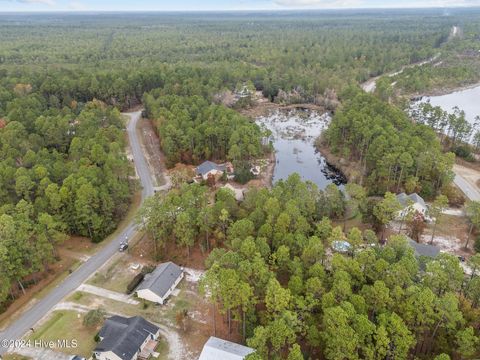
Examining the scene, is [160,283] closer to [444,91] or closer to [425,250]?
[425,250]

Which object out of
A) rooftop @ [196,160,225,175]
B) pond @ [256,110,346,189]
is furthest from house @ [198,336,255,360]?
pond @ [256,110,346,189]

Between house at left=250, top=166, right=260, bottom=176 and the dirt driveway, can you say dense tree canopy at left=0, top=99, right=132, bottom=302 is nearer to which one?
house at left=250, top=166, right=260, bottom=176

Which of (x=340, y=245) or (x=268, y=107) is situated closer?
(x=340, y=245)

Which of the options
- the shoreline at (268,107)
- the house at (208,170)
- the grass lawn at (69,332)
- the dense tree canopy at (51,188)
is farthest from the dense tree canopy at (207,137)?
the grass lawn at (69,332)

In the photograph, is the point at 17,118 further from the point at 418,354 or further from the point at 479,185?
the point at 479,185

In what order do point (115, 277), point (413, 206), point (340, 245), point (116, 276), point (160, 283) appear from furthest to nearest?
1. point (413, 206)
2. point (116, 276)
3. point (115, 277)
4. point (340, 245)
5. point (160, 283)

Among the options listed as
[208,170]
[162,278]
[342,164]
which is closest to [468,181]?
[342,164]

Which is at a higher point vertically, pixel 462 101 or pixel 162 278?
pixel 162 278
